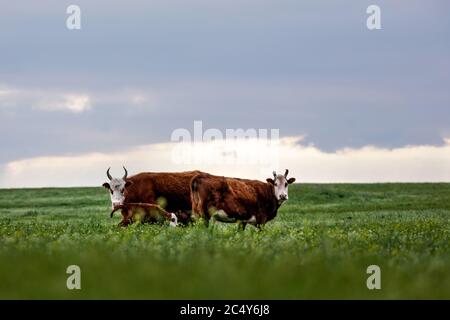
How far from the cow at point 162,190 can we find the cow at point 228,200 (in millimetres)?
2540

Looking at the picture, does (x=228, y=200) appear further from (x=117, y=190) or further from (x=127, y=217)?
(x=117, y=190)

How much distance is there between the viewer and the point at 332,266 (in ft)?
41.7

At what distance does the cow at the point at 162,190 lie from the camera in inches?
1090

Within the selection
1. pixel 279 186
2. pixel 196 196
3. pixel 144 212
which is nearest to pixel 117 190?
pixel 144 212

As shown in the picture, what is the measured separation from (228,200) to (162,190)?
357 cm

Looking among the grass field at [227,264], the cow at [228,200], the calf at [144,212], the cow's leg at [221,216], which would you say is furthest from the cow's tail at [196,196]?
the grass field at [227,264]

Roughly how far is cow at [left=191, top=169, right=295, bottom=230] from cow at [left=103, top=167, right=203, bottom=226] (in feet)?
8.33

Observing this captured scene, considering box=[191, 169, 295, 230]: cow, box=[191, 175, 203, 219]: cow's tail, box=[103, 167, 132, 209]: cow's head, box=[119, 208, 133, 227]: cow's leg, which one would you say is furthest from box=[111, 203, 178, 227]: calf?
box=[191, 169, 295, 230]: cow

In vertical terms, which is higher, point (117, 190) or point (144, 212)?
point (117, 190)

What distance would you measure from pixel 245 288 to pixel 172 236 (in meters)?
8.15

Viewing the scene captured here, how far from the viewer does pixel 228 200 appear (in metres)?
25.4

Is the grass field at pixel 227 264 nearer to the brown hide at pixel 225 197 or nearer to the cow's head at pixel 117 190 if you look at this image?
the brown hide at pixel 225 197
